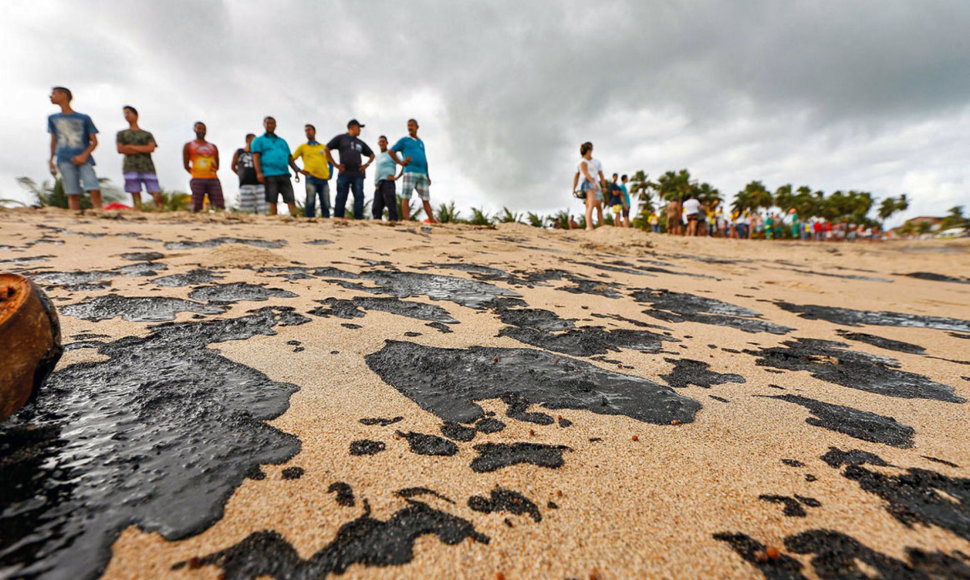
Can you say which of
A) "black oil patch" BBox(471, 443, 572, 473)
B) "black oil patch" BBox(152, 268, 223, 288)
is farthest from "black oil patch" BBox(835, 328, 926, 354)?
"black oil patch" BBox(152, 268, 223, 288)

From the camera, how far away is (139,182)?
5777 millimetres

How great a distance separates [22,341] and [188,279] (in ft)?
5.25

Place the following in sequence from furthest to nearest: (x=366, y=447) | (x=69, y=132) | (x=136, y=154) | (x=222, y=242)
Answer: (x=136, y=154) → (x=69, y=132) → (x=222, y=242) → (x=366, y=447)

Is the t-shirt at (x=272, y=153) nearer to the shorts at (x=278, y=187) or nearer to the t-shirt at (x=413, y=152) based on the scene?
the shorts at (x=278, y=187)

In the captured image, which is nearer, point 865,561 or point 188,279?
point 865,561

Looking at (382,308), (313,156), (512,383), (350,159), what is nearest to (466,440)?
(512,383)

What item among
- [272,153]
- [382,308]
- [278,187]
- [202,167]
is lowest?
[382,308]

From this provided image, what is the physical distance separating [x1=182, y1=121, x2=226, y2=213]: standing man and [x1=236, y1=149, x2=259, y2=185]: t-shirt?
0.38 metres

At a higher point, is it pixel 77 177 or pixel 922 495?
pixel 77 177

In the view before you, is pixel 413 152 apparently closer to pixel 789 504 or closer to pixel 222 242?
pixel 222 242

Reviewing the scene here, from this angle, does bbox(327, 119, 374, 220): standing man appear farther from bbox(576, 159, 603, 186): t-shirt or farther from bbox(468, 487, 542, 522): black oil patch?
bbox(468, 487, 542, 522): black oil patch

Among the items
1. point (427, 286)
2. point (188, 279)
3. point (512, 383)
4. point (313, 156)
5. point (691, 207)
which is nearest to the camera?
point (512, 383)

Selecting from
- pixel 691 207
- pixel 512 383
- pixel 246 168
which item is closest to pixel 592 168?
pixel 691 207

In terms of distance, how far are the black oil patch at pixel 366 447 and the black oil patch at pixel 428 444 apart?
62mm
